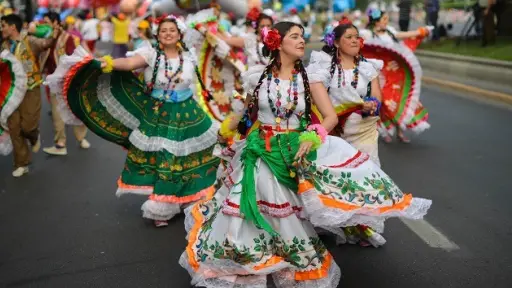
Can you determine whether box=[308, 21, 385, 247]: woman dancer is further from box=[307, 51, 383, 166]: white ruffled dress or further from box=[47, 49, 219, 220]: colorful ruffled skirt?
box=[47, 49, 219, 220]: colorful ruffled skirt

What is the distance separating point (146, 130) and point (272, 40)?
2317 millimetres

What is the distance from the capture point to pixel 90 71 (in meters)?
6.41

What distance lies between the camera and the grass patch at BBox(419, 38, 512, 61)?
16625 millimetres

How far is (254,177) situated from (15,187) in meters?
4.36

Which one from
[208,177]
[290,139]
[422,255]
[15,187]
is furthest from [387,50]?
[15,187]

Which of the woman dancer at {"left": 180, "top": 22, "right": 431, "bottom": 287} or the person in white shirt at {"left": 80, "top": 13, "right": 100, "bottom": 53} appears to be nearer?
the woman dancer at {"left": 180, "top": 22, "right": 431, "bottom": 287}

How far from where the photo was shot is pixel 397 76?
853 centimetres

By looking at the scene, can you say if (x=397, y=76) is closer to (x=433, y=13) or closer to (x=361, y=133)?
(x=361, y=133)

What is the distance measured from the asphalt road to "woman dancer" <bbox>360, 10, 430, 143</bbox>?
0.32 m

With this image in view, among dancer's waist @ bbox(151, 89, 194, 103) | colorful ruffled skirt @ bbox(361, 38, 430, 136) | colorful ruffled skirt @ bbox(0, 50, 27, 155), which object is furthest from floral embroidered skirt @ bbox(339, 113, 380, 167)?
colorful ruffled skirt @ bbox(0, 50, 27, 155)

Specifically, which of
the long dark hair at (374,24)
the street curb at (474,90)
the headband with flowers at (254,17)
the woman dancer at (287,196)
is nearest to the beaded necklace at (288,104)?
the woman dancer at (287,196)

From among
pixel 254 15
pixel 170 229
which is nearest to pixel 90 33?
pixel 254 15

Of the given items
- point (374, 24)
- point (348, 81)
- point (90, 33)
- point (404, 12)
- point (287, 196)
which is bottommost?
point (404, 12)

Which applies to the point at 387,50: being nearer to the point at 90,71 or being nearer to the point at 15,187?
the point at 90,71
